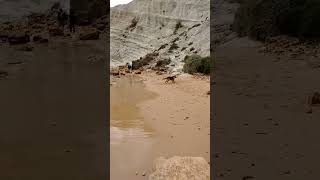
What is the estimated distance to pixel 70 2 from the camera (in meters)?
26.9

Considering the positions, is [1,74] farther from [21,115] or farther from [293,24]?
[293,24]

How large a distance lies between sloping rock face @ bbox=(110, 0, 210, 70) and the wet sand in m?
6.28

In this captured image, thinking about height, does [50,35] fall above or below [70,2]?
below

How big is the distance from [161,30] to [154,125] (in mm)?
14634

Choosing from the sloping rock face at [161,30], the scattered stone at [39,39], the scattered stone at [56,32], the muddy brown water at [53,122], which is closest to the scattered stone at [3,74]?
the muddy brown water at [53,122]

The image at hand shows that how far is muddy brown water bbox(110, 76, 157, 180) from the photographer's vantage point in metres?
5.61

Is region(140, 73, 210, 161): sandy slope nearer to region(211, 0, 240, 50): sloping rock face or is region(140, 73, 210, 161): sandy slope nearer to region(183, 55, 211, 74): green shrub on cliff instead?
region(183, 55, 211, 74): green shrub on cliff

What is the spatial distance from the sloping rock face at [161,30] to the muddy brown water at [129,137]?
23.3ft

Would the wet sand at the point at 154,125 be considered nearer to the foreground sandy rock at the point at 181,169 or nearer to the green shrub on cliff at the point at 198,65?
the foreground sandy rock at the point at 181,169

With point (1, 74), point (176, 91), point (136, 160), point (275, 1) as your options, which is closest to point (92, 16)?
point (275, 1)

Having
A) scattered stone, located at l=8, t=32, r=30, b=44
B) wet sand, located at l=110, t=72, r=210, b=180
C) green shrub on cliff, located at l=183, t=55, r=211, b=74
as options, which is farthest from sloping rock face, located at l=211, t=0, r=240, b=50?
scattered stone, located at l=8, t=32, r=30, b=44

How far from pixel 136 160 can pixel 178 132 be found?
1440 mm

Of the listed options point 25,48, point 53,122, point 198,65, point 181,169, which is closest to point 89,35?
point 25,48

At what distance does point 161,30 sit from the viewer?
72.1 ft
